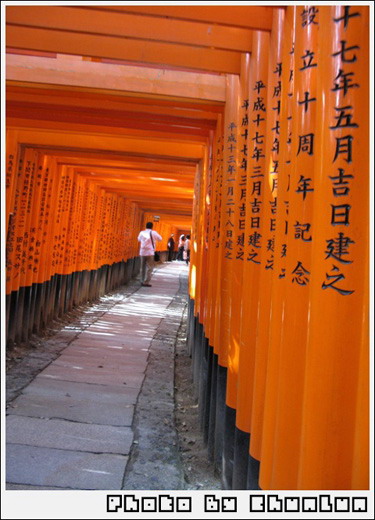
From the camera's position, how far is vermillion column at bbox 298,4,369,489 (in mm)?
1372

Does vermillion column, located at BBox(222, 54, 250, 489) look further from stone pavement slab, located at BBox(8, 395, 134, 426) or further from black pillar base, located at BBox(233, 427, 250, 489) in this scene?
stone pavement slab, located at BBox(8, 395, 134, 426)

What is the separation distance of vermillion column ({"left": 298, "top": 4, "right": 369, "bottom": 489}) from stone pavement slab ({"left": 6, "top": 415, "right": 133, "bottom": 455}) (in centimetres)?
226

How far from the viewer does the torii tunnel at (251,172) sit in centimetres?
140

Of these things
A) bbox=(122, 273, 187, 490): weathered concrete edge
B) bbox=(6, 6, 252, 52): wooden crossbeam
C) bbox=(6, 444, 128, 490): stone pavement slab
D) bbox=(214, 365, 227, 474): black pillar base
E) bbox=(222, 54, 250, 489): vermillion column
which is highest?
bbox=(6, 6, 252, 52): wooden crossbeam

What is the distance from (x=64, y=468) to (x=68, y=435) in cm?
54

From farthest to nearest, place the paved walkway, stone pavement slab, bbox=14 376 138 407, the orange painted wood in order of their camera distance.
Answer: stone pavement slab, bbox=14 376 138 407, the orange painted wood, the paved walkway

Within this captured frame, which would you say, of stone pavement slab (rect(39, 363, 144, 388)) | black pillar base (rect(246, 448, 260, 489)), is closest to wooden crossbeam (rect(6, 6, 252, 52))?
black pillar base (rect(246, 448, 260, 489))

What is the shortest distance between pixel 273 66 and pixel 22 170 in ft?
14.9

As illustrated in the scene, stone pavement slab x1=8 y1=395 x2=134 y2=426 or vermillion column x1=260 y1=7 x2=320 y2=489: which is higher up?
vermillion column x1=260 y1=7 x2=320 y2=489

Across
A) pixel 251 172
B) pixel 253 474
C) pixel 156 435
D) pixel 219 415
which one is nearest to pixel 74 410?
pixel 156 435

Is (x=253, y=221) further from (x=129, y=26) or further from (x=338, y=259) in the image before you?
(x=129, y=26)

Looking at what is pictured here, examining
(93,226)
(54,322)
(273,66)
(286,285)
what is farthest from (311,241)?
(93,226)

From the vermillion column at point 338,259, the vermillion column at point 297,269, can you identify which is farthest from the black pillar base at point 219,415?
the vermillion column at point 338,259

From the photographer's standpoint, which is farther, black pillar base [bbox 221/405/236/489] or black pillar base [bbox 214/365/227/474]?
black pillar base [bbox 214/365/227/474]
